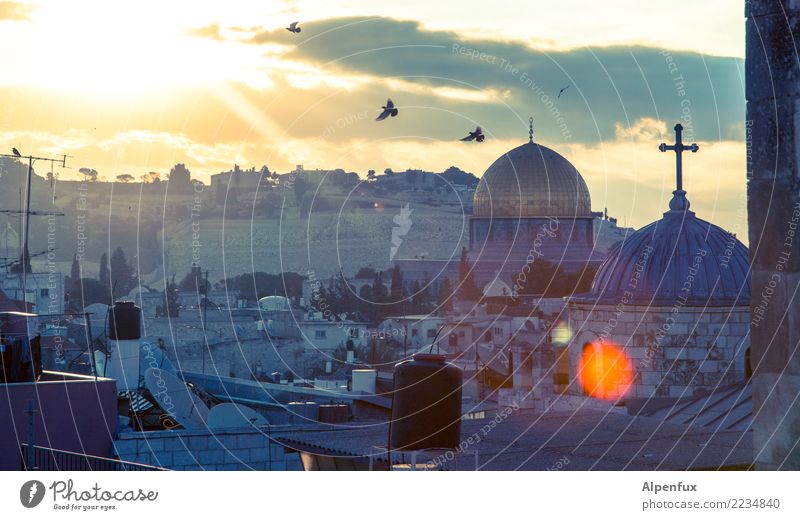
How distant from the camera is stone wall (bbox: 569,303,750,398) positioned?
18547 millimetres

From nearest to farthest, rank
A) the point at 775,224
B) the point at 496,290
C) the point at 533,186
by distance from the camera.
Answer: the point at 775,224
the point at 496,290
the point at 533,186

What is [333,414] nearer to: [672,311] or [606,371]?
[606,371]

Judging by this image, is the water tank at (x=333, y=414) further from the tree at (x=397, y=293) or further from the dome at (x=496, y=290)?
the tree at (x=397, y=293)

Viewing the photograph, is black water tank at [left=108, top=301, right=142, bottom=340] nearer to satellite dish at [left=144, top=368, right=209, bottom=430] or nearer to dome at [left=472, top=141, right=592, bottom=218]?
satellite dish at [left=144, top=368, right=209, bottom=430]

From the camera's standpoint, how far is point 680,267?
19562 millimetres

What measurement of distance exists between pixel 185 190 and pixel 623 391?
3723 inches

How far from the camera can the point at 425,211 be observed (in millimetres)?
109250

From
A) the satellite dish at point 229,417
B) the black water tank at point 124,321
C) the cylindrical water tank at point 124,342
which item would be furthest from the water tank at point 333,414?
the black water tank at point 124,321

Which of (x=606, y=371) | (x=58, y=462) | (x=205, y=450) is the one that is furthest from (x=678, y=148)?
(x=58, y=462)

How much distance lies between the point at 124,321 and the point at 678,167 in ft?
25.4

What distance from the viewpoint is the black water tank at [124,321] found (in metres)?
18.1

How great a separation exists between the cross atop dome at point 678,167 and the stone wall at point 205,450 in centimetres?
796

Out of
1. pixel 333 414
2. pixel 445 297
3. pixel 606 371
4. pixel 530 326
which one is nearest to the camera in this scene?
pixel 333 414

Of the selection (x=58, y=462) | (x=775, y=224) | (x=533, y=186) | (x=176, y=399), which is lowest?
(x=176, y=399)
